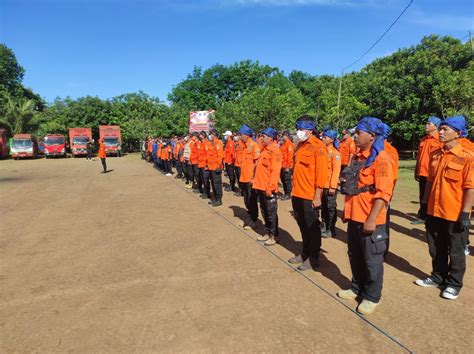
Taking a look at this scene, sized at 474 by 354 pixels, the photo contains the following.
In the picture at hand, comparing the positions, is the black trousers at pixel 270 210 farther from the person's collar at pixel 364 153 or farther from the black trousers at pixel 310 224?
the person's collar at pixel 364 153

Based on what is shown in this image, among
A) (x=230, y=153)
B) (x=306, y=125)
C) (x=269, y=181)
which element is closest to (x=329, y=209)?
(x=269, y=181)

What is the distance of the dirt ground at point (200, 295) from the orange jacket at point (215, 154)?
2.27m

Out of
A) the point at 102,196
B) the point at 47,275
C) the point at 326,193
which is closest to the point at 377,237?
the point at 326,193

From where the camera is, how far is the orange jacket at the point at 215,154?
947 centimetres

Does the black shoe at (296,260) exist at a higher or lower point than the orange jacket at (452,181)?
lower

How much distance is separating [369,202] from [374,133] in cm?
67

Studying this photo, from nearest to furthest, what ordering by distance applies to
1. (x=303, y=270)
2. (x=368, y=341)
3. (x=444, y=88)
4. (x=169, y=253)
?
(x=368, y=341) < (x=303, y=270) < (x=169, y=253) < (x=444, y=88)

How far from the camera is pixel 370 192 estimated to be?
352 centimetres

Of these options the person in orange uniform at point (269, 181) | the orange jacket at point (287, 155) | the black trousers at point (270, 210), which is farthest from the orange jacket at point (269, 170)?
the orange jacket at point (287, 155)

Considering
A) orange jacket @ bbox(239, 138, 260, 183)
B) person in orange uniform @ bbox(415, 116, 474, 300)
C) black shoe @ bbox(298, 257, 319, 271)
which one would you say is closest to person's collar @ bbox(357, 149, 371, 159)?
person in orange uniform @ bbox(415, 116, 474, 300)

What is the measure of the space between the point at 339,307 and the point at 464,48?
2561 centimetres

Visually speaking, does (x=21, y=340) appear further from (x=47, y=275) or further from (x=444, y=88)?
(x=444, y=88)

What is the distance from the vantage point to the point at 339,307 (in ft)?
12.3

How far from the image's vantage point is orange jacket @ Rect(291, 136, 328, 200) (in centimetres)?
457
